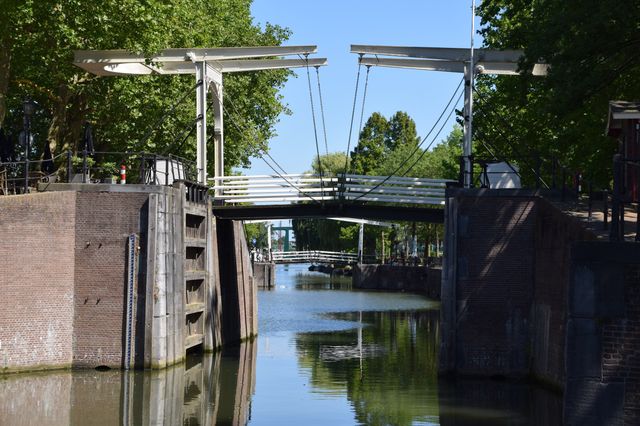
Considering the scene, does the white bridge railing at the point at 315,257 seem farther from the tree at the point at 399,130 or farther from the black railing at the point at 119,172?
the black railing at the point at 119,172

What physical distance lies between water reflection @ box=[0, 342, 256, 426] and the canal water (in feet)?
0.07

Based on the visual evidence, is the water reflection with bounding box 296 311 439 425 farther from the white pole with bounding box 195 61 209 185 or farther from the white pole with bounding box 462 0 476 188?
the white pole with bounding box 195 61 209 185

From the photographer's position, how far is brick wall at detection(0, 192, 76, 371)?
25672 millimetres

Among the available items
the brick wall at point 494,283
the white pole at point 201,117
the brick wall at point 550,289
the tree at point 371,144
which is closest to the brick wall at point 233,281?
the white pole at point 201,117

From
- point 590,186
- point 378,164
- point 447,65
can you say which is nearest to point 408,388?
point 590,186

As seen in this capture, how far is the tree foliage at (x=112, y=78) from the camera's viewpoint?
32.7 meters

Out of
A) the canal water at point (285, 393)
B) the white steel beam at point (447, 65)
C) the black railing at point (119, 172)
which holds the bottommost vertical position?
the canal water at point (285, 393)

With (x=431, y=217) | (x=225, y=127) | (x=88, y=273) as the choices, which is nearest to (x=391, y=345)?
(x=431, y=217)

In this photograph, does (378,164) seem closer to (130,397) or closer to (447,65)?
(447,65)

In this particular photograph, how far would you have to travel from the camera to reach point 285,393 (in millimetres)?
25406

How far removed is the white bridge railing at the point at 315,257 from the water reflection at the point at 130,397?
7110cm

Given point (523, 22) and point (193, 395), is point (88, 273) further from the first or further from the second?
point (523, 22)

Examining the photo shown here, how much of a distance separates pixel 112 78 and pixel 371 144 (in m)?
65.0

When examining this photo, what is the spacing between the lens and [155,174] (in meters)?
29.2
